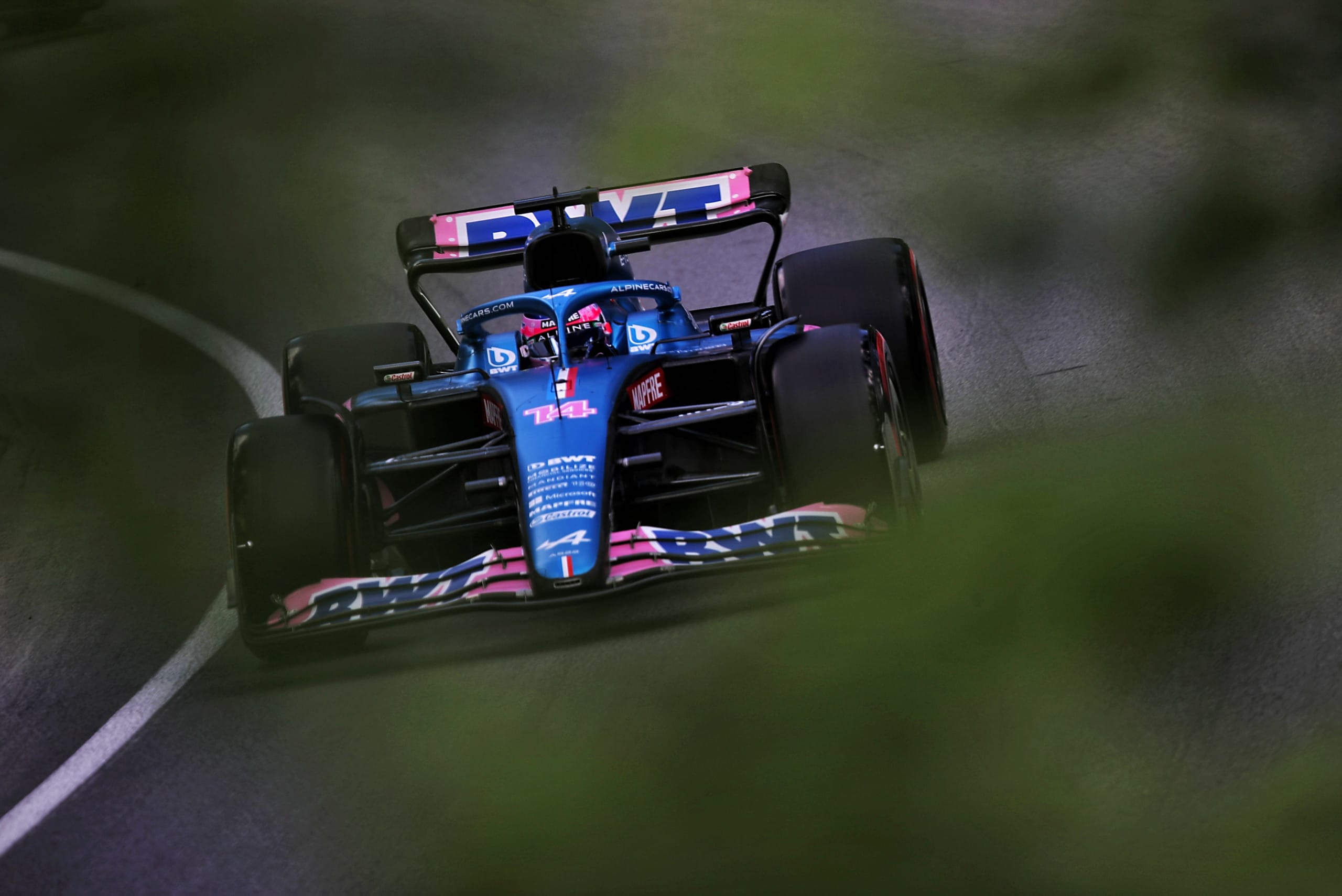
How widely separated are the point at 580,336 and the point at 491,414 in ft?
1.99

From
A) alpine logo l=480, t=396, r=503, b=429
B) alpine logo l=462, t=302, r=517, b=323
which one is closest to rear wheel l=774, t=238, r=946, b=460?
alpine logo l=462, t=302, r=517, b=323

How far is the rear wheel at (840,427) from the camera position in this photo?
18.7 ft

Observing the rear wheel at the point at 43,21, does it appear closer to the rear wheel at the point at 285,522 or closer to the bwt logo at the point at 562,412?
the rear wheel at the point at 285,522

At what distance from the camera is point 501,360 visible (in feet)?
24.5

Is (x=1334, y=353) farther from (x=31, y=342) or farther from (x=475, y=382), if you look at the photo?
(x=31, y=342)

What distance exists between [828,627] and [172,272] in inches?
346

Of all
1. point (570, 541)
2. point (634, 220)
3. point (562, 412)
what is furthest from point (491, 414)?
point (634, 220)

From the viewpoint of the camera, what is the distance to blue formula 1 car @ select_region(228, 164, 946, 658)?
5.51 metres

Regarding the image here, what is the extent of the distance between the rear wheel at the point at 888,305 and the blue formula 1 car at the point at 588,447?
1 centimetres

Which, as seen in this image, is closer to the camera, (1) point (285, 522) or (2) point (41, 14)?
→ (1) point (285, 522)

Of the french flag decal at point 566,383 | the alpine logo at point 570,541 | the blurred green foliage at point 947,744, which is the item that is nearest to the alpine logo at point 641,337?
the french flag decal at point 566,383

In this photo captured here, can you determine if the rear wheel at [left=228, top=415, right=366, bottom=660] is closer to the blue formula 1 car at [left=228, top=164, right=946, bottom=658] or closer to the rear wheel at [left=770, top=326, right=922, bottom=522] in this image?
the blue formula 1 car at [left=228, top=164, right=946, bottom=658]

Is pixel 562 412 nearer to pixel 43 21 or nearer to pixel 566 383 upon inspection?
pixel 566 383

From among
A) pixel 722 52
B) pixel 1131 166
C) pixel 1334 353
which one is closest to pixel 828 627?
pixel 1334 353
